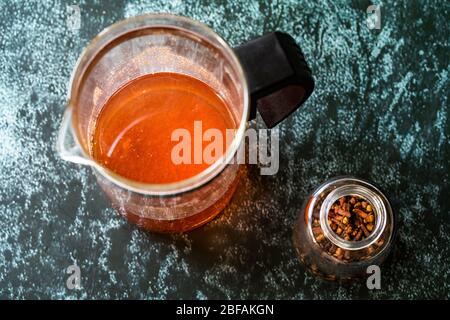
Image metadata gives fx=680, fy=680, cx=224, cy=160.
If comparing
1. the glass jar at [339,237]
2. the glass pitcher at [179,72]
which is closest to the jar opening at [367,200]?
the glass jar at [339,237]

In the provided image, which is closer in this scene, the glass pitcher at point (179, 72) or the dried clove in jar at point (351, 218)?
the glass pitcher at point (179, 72)

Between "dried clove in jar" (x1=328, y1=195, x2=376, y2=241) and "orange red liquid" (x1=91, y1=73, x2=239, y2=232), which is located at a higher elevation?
"orange red liquid" (x1=91, y1=73, x2=239, y2=232)

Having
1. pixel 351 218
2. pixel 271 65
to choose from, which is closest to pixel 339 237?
pixel 351 218

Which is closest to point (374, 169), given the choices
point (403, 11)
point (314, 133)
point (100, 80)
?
point (314, 133)

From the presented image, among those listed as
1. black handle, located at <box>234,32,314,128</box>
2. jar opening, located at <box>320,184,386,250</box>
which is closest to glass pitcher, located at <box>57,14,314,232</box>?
black handle, located at <box>234,32,314,128</box>

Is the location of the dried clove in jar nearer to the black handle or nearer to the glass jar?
the glass jar

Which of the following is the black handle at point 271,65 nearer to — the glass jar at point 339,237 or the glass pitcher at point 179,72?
the glass pitcher at point 179,72

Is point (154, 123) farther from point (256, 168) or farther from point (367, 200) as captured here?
point (367, 200)
